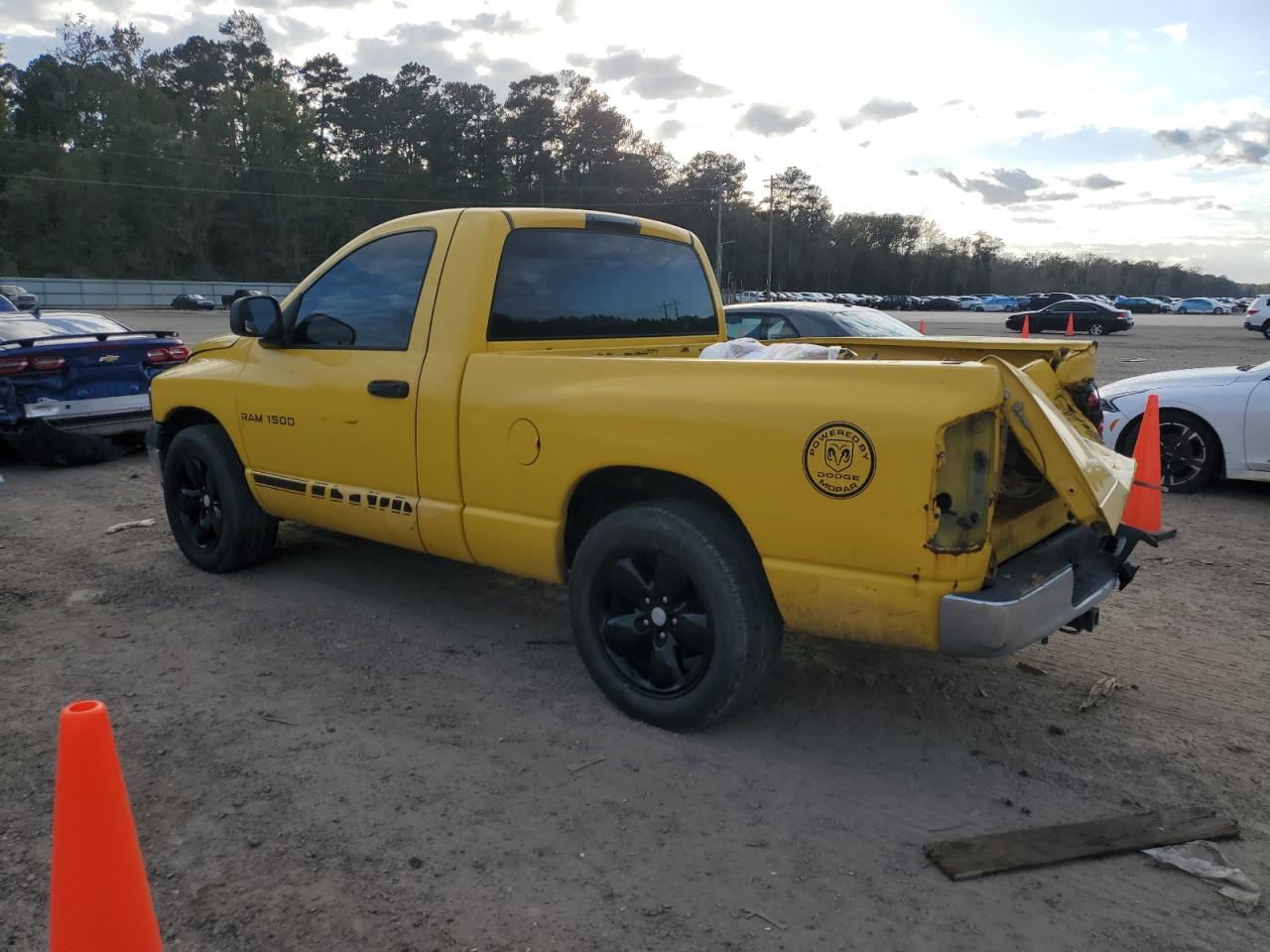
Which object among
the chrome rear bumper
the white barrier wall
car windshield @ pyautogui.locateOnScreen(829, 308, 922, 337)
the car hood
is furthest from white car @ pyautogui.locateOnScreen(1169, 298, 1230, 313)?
the chrome rear bumper

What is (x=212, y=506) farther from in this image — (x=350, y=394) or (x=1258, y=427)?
(x=1258, y=427)

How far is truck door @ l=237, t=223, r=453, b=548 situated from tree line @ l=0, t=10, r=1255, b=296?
2843 inches

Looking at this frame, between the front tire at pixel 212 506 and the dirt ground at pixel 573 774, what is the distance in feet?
0.85

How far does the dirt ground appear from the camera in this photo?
2.53 metres

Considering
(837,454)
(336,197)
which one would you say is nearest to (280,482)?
(837,454)

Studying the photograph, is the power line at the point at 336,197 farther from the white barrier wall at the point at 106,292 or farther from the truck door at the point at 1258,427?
the truck door at the point at 1258,427

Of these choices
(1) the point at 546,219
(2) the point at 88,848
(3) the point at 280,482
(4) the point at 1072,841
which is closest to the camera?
(2) the point at 88,848

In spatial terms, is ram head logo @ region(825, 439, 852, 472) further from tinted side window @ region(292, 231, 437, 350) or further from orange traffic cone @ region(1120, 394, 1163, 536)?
orange traffic cone @ region(1120, 394, 1163, 536)

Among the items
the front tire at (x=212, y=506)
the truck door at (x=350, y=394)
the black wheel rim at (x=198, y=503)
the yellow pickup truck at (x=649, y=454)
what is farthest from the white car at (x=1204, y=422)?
the black wheel rim at (x=198, y=503)

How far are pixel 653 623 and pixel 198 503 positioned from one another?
3419mm

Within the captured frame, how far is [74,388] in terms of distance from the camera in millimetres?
8828

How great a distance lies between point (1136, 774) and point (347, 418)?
3.59 meters

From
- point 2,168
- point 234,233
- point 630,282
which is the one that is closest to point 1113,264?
point 234,233

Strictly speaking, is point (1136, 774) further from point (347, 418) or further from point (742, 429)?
point (347, 418)
